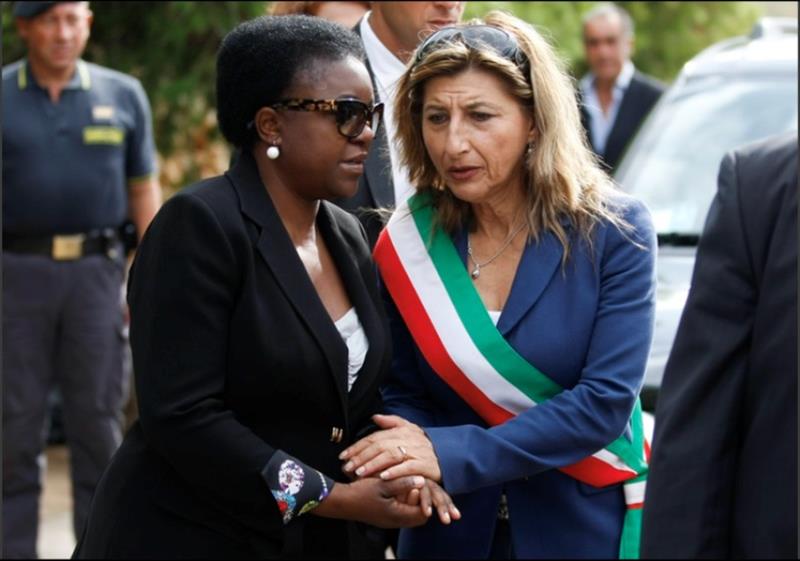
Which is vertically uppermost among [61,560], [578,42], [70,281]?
[578,42]

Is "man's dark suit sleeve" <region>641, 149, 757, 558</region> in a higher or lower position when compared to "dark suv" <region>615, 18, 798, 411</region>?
higher

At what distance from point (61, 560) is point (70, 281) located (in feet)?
4.31

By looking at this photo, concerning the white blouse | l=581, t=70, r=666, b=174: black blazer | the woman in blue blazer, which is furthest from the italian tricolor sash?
l=581, t=70, r=666, b=174: black blazer

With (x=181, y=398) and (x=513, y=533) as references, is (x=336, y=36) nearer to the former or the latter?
(x=181, y=398)

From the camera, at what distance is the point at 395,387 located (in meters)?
3.80

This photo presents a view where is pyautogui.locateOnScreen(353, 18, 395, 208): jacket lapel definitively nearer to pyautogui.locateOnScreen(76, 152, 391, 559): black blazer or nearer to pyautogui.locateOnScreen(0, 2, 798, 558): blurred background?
pyautogui.locateOnScreen(76, 152, 391, 559): black blazer

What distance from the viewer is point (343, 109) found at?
3463mm

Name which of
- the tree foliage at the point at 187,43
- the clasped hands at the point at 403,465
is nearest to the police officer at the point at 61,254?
the tree foliage at the point at 187,43

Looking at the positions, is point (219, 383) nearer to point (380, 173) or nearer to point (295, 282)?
point (295, 282)

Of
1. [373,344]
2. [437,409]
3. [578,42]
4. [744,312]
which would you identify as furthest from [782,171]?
[578,42]

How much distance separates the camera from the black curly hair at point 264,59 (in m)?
3.46

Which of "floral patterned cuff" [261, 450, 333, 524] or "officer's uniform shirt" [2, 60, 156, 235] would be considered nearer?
"floral patterned cuff" [261, 450, 333, 524]

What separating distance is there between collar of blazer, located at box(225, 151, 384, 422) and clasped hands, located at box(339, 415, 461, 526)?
0.11 meters

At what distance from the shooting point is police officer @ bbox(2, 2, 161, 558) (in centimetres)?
694
